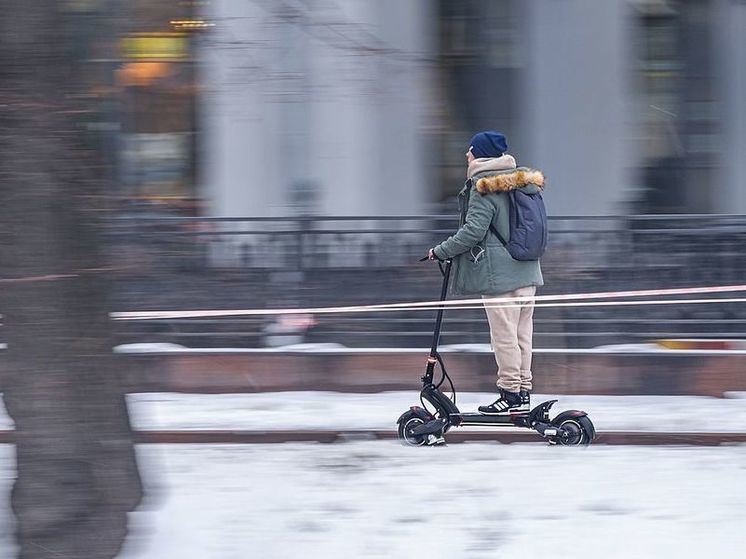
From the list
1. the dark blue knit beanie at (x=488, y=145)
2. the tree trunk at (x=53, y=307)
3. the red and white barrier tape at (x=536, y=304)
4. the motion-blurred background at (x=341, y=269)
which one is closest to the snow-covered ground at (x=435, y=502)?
the motion-blurred background at (x=341, y=269)

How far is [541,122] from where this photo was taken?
12.1 m

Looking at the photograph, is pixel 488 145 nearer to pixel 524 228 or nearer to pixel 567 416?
pixel 524 228

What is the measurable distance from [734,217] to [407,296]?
2.82 metres

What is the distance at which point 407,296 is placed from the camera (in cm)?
942

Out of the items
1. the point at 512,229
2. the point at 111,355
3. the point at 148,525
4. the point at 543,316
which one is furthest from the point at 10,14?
the point at 543,316

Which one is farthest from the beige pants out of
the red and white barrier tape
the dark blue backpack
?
the red and white barrier tape

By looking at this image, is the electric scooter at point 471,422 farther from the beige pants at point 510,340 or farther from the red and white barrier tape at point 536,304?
the red and white barrier tape at point 536,304

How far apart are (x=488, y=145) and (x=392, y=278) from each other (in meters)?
2.38

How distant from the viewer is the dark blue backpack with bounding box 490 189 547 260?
727 cm

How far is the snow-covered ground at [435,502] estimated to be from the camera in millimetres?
5445

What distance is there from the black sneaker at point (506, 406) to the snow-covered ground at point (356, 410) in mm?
811

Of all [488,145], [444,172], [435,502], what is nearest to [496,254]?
[488,145]

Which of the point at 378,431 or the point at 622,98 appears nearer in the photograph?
the point at 378,431

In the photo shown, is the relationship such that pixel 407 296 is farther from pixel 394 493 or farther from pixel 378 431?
pixel 394 493
